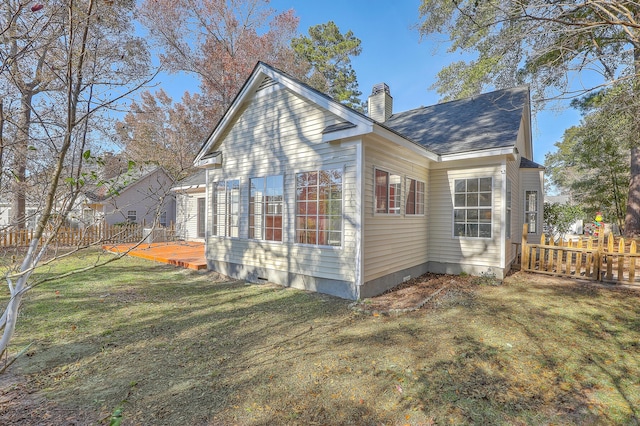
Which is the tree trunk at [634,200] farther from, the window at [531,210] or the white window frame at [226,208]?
the white window frame at [226,208]

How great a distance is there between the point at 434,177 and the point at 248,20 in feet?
55.4

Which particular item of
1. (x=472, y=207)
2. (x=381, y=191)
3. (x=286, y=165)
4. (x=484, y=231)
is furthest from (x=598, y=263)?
(x=286, y=165)

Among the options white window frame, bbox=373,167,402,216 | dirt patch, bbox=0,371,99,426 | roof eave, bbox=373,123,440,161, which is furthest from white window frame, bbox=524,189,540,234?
dirt patch, bbox=0,371,99,426

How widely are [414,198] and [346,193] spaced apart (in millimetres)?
2663

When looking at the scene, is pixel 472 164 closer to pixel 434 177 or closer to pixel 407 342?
pixel 434 177

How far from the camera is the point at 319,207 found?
6754 mm

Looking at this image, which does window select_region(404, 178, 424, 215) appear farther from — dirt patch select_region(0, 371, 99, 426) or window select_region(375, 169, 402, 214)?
dirt patch select_region(0, 371, 99, 426)

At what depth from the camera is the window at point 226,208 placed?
28.5 ft

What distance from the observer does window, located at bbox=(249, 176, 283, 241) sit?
7.59 metres

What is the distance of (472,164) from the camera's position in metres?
8.08

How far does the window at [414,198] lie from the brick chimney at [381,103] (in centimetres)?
589

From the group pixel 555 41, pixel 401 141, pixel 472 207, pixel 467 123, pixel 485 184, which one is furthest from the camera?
pixel 467 123

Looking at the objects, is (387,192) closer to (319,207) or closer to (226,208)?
(319,207)

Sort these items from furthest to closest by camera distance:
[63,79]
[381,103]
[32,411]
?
[381,103]
[32,411]
[63,79]
